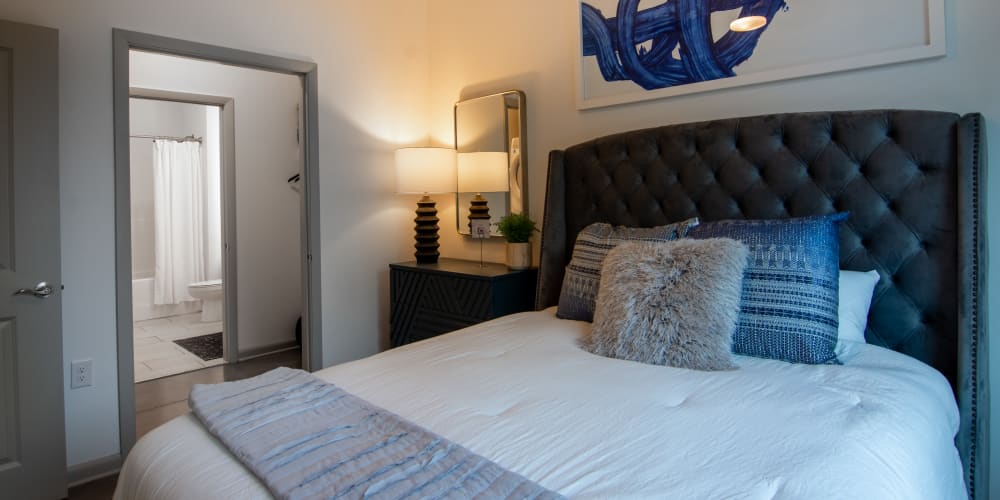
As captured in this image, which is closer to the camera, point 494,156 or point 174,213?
point 494,156

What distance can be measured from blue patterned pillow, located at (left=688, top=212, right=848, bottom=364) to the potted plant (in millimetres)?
1418

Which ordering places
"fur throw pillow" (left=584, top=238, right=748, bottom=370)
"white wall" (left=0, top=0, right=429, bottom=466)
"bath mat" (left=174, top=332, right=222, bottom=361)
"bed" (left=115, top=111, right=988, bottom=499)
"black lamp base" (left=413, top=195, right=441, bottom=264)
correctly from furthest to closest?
"bath mat" (left=174, top=332, right=222, bottom=361)
"black lamp base" (left=413, top=195, right=441, bottom=264)
"white wall" (left=0, top=0, right=429, bottom=466)
"fur throw pillow" (left=584, top=238, right=748, bottom=370)
"bed" (left=115, top=111, right=988, bottom=499)

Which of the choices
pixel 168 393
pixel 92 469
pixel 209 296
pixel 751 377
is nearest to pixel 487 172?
pixel 751 377

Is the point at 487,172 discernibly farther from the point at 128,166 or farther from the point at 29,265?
the point at 29,265

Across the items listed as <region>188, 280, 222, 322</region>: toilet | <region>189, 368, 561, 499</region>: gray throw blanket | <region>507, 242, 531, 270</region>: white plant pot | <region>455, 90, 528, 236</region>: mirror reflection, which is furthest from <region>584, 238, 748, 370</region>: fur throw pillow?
<region>188, 280, 222, 322</region>: toilet

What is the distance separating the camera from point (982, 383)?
1.80m

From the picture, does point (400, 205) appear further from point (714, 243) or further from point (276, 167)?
point (714, 243)

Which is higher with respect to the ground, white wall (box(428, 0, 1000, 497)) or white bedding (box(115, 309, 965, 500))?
white wall (box(428, 0, 1000, 497))

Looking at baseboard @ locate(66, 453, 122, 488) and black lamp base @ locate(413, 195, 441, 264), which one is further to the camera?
black lamp base @ locate(413, 195, 441, 264)

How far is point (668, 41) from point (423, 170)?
5.09 ft

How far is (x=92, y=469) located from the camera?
2617mm

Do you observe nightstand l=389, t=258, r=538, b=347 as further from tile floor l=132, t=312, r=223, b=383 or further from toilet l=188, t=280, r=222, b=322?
toilet l=188, t=280, r=222, b=322

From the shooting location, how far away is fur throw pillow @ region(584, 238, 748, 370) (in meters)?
1.69

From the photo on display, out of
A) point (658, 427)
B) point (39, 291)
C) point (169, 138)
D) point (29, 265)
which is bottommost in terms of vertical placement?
point (658, 427)
